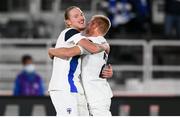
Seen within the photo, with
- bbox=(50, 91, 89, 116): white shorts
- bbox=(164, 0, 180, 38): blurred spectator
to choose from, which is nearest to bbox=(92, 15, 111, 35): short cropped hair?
bbox=(50, 91, 89, 116): white shorts

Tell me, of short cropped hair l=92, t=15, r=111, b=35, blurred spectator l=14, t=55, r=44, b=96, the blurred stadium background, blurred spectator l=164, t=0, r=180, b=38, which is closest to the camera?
short cropped hair l=92, t=15, r=111, b=35

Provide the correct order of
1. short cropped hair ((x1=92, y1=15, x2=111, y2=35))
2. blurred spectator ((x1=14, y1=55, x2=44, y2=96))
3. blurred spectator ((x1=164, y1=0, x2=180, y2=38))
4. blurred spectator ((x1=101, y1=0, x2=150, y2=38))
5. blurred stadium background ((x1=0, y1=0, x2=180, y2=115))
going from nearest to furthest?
short cropped hair ((x1=92, y1=15, x2=111, y2=35)) → blurred spectator ((x1=14, y1=55, x2=44, y2=96)) → blurred stadium background ((x1=0, y1=0, x2=180, y2=115)) → blurred spectator ((x1=164, y1=0, x2=180, y2=38)) → blurred spectator ((x1=101, y1=0, x2=150, y2=38))

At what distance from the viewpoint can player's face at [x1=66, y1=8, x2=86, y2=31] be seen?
7364 millimetres

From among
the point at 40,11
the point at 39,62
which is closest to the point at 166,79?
the point at 39,62

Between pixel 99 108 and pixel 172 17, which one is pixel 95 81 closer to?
pixel 99 108

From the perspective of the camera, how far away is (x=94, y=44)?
24.2 ft

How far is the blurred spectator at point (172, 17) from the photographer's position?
15125mm

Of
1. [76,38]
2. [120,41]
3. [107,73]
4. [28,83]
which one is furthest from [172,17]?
[76,38]

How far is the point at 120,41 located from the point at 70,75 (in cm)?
719

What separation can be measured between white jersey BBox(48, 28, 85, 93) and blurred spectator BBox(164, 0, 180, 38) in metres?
7.88

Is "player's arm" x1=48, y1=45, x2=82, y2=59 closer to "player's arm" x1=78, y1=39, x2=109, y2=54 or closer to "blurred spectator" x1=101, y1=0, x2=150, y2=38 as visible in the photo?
"player's arm" x1=78, y1=39, x2=109, y2=54

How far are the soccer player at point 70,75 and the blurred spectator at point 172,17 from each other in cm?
787

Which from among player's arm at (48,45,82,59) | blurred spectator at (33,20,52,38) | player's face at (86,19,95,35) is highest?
blurred spectator at (33,20,52,38)

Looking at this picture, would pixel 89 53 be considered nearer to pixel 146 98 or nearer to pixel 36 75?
pixel 146 98
